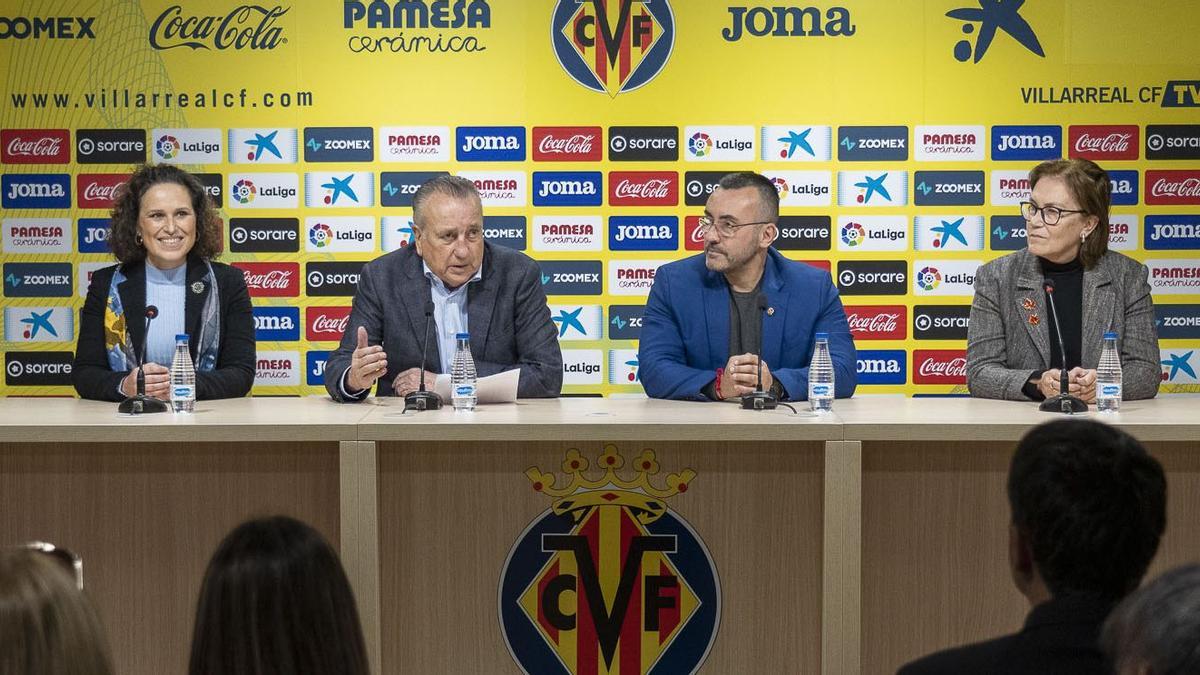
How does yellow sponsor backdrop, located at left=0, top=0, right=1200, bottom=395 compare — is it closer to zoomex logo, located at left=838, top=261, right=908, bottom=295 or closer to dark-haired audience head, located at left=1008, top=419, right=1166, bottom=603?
zoomex logo, located at left=838, top=261, right=908, bottom=295

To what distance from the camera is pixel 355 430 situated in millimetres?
2959

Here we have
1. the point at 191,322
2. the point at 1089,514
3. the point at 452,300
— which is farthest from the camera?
the point at 452,300

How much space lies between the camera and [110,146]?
19.2 feet

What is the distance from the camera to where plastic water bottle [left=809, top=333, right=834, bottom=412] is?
3.24 m

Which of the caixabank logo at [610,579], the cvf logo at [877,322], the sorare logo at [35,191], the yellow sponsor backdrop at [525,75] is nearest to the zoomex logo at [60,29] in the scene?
the yellow sponsor backdrop at [525,75]

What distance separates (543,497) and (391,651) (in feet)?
1.70

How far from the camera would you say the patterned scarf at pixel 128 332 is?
3.83m

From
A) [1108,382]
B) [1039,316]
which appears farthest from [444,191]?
[1108,382]

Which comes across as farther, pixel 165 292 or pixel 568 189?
pixel 568 189

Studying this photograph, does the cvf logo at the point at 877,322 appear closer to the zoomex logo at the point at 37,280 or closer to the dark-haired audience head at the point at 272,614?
the zoomex logo at the point at 37,280

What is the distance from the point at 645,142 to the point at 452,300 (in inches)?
83.3

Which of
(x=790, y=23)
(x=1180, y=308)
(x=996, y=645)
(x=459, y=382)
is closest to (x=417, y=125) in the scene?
(x=790, y=23)

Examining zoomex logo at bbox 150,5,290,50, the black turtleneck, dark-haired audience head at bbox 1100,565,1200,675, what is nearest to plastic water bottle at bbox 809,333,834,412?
the black turtleneck

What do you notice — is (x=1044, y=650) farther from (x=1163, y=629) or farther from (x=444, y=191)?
(x=444, y=191)
